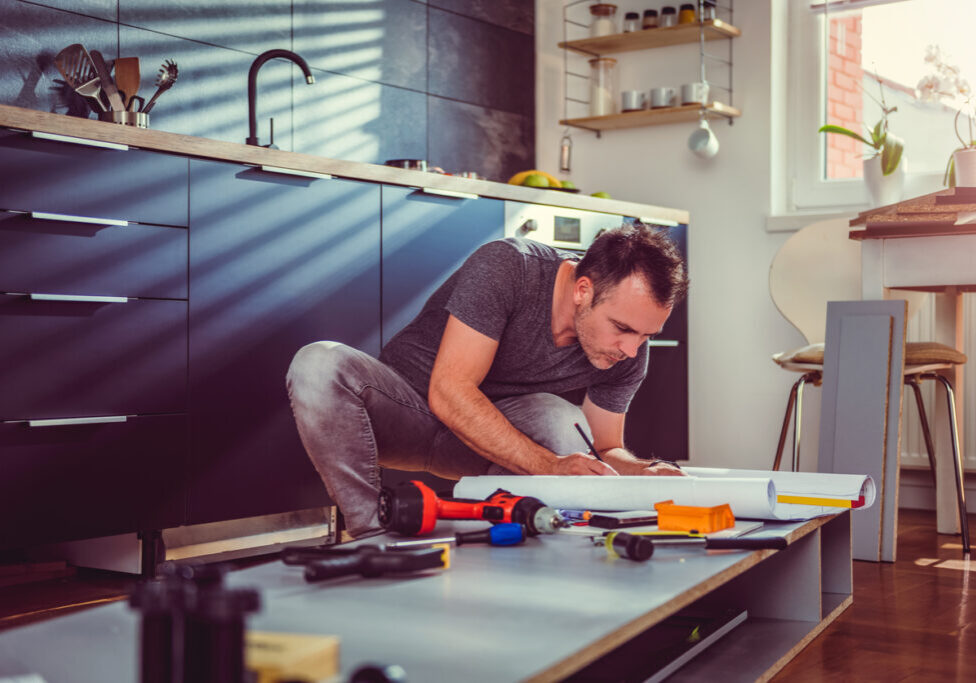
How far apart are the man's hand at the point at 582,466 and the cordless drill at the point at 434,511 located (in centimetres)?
35

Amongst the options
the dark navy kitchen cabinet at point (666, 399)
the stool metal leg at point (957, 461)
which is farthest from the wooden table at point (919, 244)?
the dark navy kitchen cabinet at point (666, 399)

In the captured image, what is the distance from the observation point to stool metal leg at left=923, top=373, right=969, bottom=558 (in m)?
2.75

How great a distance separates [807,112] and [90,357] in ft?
9.82

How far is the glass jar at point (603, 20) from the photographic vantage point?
4410 millimetres

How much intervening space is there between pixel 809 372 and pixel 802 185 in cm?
123

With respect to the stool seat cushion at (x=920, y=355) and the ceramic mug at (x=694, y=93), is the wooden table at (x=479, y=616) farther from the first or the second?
the ceramic mug at (x=694, y=93)

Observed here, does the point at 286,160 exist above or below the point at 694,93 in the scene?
below

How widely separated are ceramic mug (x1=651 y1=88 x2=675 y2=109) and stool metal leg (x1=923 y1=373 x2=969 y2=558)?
160 cm

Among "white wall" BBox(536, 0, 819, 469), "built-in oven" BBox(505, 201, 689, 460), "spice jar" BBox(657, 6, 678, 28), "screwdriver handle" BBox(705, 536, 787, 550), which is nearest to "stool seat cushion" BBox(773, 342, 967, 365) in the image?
"built-in oven" BBox(505, 201, 689, 460)

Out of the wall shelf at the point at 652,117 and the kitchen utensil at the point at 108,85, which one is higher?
the wall shelf at the point at 652,117

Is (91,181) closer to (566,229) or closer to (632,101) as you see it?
(566,229)

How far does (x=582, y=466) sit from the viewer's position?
1820 mm

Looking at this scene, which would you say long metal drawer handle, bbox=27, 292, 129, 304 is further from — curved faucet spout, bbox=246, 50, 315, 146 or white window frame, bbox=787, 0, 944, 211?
white window frame, bbox=787, 0, 944, 211

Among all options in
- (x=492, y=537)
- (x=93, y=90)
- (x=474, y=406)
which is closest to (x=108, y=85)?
(x=93, y=90)
